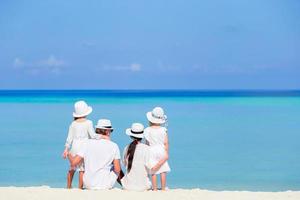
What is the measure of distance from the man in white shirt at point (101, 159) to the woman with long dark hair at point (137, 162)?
16 centimetres

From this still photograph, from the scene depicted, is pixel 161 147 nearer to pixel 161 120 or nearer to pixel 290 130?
pixel 161 120

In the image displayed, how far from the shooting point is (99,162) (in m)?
9.02

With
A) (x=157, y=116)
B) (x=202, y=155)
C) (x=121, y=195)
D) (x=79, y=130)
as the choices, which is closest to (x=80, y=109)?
(x=79, y=130)

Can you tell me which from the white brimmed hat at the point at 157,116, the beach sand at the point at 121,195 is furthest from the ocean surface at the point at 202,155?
the white brimmed hat at the point at 157,116

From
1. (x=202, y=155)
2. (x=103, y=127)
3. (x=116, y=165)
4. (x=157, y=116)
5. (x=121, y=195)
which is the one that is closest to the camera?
(x=121, y=195)

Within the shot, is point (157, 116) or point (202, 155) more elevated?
point (202, 155)

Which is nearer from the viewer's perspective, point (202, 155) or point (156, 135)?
point (156, 135)

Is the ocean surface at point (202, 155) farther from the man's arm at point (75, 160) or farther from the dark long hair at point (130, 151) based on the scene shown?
the dark long hair at point (130, 151)

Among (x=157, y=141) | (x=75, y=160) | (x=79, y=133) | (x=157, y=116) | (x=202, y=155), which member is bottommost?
(x=75, y=160)

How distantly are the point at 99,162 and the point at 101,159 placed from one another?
0.05 meters

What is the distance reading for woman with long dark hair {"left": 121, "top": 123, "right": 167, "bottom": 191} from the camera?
9.05 m

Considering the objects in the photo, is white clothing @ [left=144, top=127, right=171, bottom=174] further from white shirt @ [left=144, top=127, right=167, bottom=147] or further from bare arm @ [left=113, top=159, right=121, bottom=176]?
bare arm @ [left=113, top=159, right=121, bottom=176]

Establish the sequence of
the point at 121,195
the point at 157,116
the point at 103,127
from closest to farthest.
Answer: the point at 121,195
the point at 103,127
the point at 157,116

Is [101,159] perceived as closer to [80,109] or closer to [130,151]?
[130,151]
